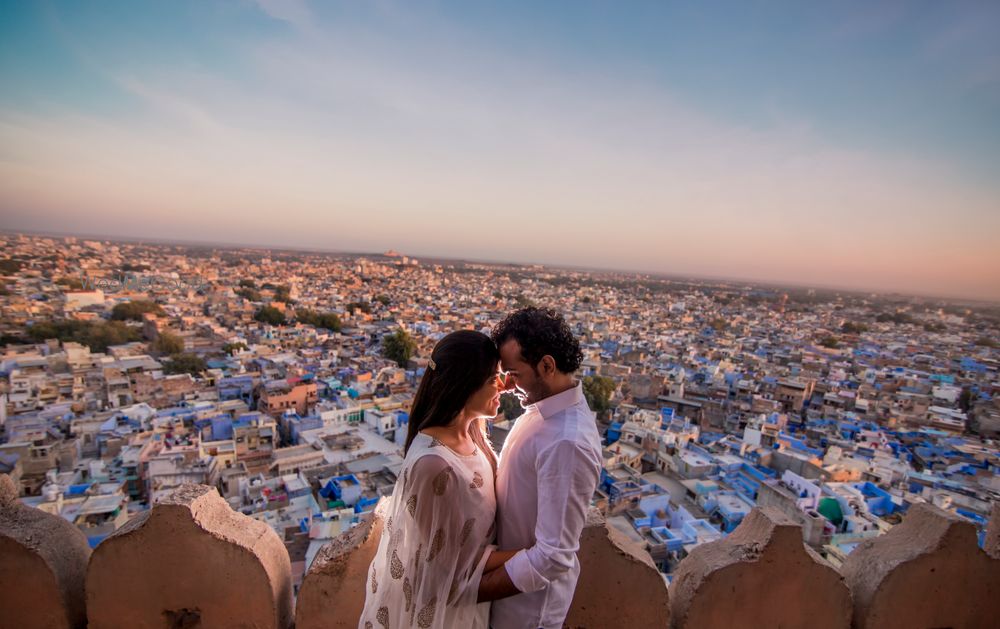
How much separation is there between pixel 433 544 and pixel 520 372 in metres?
0.36

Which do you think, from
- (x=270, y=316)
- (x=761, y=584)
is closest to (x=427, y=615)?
(x=761, y=584)

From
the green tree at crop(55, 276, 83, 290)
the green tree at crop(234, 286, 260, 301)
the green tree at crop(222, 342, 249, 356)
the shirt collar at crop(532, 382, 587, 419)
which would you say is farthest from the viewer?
the green tree at crop(234, 286, 260, 301)

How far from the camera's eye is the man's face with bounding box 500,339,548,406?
100 centimetres

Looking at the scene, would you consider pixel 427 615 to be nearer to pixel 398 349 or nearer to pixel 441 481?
pixel 441 481

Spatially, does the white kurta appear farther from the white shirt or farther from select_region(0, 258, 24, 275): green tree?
select_region(0, 258, 24, 275): green tree

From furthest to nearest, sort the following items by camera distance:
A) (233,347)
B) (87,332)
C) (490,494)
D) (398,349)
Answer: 1. (398,349)
2. (233,347)
3. (87,332)
4. (490,494)

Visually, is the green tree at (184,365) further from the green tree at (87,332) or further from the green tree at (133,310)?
the green tree at (133,310)

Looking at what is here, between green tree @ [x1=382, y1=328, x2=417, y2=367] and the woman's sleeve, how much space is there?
923 inches

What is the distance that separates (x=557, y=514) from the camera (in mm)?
878

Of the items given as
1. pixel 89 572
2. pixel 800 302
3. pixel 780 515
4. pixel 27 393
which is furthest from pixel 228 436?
pixel 800 302

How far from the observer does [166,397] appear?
1553 centimetres

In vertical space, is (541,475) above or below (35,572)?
above

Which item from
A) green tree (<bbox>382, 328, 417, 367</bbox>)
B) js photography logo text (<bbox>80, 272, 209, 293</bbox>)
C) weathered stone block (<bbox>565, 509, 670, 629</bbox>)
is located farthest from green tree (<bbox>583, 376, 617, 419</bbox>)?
js photography logo text (<bbox>80, 272, 209, 293</bbox>)

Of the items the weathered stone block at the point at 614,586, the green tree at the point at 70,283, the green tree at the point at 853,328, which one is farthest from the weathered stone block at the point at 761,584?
the green tree at the point at 853,328
